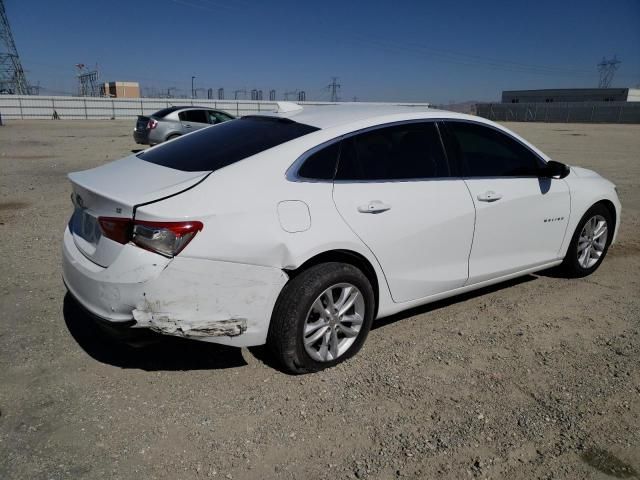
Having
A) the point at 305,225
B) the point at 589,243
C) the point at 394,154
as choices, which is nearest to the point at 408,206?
the point at 394,154

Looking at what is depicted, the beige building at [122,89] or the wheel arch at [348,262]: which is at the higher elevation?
the wheel arch at [348,262]

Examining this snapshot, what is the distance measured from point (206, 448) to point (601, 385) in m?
2.43

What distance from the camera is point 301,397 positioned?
3076 millimetres

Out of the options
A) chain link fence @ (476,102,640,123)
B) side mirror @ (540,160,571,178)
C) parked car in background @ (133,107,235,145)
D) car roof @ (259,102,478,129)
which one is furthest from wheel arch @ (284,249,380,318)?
chain link fence @ (476,102,640,123)

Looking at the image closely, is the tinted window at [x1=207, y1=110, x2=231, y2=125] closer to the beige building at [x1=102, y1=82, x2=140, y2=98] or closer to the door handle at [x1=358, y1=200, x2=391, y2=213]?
the door handle at [x1=358, y1=200, x2=391, y2=213]

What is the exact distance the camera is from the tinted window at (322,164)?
3.16 meters

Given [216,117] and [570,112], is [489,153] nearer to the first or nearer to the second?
[216,117]

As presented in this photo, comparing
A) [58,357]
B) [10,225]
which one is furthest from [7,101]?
[58,357]

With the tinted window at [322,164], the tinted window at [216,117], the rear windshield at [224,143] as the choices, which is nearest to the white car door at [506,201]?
the tinted window at [322,164]

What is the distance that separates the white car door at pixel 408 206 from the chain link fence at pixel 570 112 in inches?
2312

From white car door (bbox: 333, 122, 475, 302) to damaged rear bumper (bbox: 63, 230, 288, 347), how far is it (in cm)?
71

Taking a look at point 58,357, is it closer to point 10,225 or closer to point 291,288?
point 291,288

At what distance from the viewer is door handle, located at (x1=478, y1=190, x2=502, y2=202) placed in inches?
152

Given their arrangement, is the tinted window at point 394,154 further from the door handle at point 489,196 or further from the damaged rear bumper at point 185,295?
the damaged rear bumper at point 185,295
